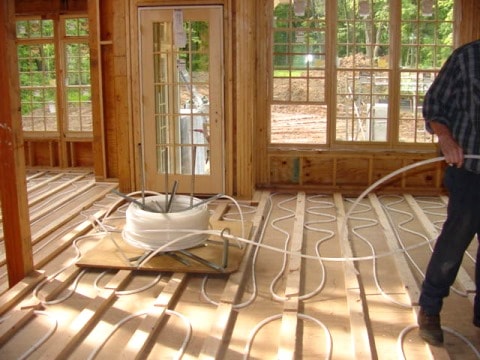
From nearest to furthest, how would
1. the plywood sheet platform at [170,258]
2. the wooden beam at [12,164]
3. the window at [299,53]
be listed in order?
the wooden beam at [12,164] < the plywood sheet platform at [170,258] < the window at [299,53]

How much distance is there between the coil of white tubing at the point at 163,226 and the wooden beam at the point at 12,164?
761 millimetres

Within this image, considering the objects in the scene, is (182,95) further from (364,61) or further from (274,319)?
(274,319)

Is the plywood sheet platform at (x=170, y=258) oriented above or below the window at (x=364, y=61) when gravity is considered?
below

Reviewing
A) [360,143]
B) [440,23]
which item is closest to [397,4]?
[440,23]

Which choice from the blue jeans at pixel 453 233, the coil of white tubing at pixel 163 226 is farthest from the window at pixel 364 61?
the blue jeans at pixel 453 233

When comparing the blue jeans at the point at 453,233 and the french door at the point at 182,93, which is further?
the french door at the point at 182,93

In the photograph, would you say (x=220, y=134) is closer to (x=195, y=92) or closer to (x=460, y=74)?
(x=195, y=92)

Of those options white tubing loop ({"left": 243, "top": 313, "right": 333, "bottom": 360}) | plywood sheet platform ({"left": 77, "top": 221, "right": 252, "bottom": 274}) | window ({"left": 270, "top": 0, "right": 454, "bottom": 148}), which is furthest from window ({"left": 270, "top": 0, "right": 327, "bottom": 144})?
white tubing loop ({"left": 243, "top": 313, "right": 333, "bottom": 360})

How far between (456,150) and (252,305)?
5.40 ft

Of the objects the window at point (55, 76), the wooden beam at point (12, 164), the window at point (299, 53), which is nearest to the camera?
the wooden beam at point (12, 164)

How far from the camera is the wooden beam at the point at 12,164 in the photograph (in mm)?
3879

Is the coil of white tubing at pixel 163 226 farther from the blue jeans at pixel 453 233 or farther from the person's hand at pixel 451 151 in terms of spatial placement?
the person's hand at pixel 451 151

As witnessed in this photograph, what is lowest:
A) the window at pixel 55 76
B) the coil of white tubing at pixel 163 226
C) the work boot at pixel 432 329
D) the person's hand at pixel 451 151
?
the work boot at pixel 432 329

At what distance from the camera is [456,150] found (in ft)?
9.11
